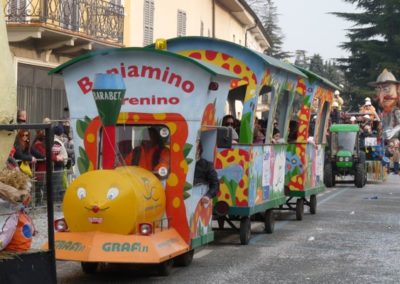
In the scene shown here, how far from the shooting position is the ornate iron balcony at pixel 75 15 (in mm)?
20594

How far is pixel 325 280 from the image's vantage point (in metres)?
10.5

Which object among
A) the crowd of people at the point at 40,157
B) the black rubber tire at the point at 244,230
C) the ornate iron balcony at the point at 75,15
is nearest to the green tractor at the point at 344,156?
the ornate iron balcony at the point at 75,15

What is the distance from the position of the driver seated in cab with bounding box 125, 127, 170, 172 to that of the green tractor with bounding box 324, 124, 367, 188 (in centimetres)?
2194

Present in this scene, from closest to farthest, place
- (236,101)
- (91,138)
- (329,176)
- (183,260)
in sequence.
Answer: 1. (91,138)
2. (183,260)
3. (236,101)
4. (329,176)

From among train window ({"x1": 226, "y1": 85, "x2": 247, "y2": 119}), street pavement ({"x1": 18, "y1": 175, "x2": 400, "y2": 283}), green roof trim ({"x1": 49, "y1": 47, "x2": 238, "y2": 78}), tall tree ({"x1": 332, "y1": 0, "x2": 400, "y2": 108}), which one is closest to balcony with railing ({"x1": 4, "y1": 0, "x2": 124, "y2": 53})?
train window ({"x1": 226, "y1": 85, "x2": 247, "y2": 119})

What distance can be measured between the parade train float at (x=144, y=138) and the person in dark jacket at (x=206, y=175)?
0.13 meters

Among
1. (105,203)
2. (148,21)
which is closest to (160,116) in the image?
(105,203)

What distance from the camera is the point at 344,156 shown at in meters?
33.4

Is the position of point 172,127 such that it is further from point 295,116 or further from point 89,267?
point 295,116

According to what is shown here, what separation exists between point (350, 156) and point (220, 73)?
2284cm

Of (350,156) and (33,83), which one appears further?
(350,156)

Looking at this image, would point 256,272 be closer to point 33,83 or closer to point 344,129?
point 33,83

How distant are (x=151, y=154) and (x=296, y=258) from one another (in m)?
2.68

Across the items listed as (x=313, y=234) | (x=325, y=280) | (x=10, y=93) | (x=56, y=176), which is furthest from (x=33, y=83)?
(x=10, y=93)
